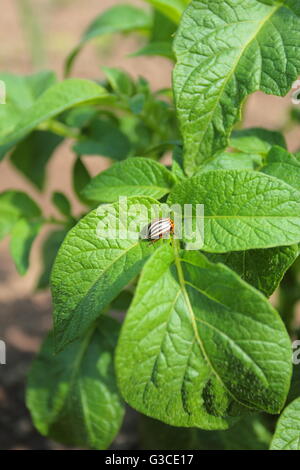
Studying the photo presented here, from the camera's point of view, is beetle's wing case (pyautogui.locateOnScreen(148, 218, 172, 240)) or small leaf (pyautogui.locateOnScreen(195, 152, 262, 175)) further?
small leaf (pyautogui.locateOnScreen(195, 152, 262, 175))

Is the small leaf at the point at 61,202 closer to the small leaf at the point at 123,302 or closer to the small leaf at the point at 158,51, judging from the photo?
the small leaf at the point at 123,302

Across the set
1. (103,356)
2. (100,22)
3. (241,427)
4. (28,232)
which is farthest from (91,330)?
(100,22)

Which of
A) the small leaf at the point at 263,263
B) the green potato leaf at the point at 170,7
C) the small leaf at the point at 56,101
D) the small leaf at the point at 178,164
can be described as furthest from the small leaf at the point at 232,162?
the green potato leaf at the point at 170,7

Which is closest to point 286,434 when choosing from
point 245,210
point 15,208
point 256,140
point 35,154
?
point 245,210

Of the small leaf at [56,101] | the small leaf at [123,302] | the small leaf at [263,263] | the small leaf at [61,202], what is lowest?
the small leaf at [123,302]

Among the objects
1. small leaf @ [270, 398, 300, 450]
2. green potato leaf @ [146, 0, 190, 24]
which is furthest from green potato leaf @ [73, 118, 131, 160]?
small leaf @ [270, 398, 300, 450]

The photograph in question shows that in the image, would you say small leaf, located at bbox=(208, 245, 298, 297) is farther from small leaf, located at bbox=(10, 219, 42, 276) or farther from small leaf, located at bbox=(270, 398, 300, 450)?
small leaf, located at bbox=(10, 219, 42, 276)

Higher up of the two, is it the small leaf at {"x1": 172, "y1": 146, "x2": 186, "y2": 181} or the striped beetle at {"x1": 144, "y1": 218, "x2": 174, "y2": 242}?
the small leaf at {"x1": 172, "y1": 146, "x2": 186, "y2": 181}
